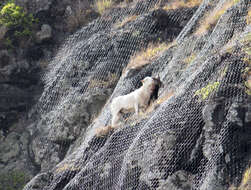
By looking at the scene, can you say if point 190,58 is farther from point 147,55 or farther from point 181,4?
point 181,4

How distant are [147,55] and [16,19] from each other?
24.1 feet

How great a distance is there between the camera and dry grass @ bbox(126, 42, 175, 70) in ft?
66.0

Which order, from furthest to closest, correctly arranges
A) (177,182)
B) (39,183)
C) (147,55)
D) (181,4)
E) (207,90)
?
1. (181,4)
2. (147,55)
3. (39,183)
4. (207,90)
5. (177,182)

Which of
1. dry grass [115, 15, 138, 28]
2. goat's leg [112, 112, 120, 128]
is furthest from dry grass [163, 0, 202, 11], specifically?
goat's leg [112, 112, 120, 128]

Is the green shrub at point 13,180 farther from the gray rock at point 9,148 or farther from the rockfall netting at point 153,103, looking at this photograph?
the rockfall netting at point 153,103

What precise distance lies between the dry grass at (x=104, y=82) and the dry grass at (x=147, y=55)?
0.66m

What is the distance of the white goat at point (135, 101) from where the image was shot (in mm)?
16453

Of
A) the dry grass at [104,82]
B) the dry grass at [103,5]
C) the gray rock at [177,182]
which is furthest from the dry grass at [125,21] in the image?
the gray rock at [177,182]

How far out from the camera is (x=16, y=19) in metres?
25.3

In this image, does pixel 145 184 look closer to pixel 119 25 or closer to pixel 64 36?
pixel 119 25

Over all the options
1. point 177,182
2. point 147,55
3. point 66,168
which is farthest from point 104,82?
point 177,182

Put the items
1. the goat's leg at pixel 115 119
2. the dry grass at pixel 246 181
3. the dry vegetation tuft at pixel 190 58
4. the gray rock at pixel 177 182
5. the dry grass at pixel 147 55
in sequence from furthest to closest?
1. the dry grass at pixel 147 55
2. the dry vegetation tuft at pixel 190 58
3. the goat's leg at pixel 115 119
4. the gray rock at pixel 177 182
5. the dry grass at pixel 246 181

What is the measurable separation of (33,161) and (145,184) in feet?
25.8

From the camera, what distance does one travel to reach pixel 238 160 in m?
12.8
